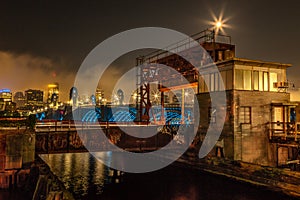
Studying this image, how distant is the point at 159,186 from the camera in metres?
27.5

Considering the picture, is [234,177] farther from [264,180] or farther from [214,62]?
[214,62]

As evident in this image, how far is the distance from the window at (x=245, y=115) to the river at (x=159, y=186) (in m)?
6.99

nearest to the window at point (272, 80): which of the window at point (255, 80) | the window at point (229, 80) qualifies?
the window at point (255, 80)

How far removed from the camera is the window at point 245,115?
1177 inches

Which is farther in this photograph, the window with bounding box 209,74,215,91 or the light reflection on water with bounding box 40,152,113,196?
the window with bounding box 209,74,215,91

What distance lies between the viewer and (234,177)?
25.5 metres

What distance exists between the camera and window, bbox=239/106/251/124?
29.9 m

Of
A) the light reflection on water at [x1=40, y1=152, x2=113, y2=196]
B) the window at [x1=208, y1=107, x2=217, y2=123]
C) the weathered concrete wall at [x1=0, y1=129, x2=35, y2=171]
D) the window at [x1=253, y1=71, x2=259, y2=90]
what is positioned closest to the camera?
the weathered concrete wall at [x1=0, y1=129, x2=35, y2=171]

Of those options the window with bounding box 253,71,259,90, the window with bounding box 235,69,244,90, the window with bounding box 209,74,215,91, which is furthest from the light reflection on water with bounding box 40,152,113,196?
the window with bounding box 253,71,259,90

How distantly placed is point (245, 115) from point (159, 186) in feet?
39.4

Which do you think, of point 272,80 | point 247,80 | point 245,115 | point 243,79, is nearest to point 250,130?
point 245,115

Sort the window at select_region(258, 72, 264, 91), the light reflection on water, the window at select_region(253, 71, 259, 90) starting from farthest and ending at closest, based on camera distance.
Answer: the window at select_region(258, 72, 264, 91) → the window at select_region(253, 71, 259, 90) → the light reflection on water

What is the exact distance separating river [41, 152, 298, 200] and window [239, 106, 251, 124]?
6987 millimetres

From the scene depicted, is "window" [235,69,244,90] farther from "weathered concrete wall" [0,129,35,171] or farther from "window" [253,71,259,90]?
"weathered concrete wall" [0,129,35,171]
